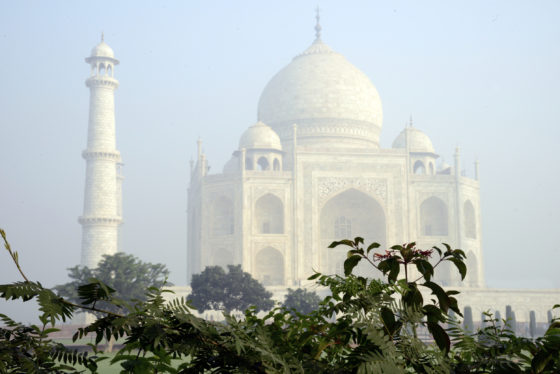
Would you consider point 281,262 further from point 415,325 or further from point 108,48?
point 415,325

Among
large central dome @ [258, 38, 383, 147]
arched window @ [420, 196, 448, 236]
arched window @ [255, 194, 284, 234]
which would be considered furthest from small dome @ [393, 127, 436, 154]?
arched window @ [255, 194, 284, 234]

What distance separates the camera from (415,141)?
31875 mm

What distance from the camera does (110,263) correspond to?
1780cm

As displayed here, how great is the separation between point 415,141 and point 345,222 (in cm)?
505

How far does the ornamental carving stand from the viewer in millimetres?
28188

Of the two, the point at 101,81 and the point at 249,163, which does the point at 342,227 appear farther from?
the point at 101,81

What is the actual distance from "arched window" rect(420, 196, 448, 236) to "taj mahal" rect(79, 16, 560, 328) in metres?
0.04

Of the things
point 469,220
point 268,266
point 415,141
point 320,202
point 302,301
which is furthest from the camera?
point 415,141

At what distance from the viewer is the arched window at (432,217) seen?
96.8 feet

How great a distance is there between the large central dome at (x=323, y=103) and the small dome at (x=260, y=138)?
68.6 inches

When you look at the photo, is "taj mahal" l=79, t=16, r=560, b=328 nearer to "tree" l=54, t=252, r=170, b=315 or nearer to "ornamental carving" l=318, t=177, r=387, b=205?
"ornamental carving" l=318, t=177, r=387, b=205

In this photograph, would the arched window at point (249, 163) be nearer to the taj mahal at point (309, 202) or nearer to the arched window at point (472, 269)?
the taj mahal at point (309, 202)

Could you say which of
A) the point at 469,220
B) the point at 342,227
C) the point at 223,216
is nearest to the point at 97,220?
the point at 223,216

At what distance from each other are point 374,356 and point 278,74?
34.3 metres
